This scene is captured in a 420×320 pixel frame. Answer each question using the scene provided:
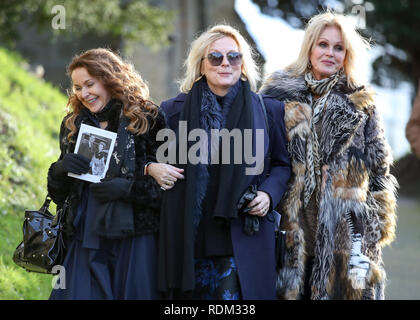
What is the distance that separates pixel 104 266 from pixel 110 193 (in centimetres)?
45

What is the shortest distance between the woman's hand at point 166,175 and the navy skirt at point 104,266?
0.34m

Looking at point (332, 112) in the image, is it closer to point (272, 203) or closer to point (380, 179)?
point (380, 179)

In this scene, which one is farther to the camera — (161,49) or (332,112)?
(161,49)

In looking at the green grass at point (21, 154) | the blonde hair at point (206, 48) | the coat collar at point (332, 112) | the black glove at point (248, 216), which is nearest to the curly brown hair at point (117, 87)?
the blonde hair at point (206, 48)

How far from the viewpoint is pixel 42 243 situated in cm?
388

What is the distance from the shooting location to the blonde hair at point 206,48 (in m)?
3.99

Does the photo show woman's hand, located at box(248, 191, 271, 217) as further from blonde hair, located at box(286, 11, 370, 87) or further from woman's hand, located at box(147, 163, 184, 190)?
blonde hair, located at box(286, 11, 370, 87)

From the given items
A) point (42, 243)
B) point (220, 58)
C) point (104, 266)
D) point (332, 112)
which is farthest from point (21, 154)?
point (332, 112)

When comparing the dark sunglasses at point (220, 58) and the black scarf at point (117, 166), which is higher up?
the dark sunglasses at point (220, 58)

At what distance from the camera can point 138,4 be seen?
47.9ft

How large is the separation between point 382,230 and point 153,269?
1561 mm

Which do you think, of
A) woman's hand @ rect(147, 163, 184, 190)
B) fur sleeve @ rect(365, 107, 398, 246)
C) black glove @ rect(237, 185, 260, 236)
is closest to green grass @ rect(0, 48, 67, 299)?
woman's hand @ rect(147, 163, 184, 190)

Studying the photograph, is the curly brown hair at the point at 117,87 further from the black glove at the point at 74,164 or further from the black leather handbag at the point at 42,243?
the black leather handbag at the point at 42,243

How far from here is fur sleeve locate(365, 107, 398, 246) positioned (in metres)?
4.20
